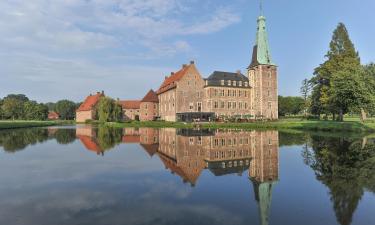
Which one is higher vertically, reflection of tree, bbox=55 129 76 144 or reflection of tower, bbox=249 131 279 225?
reflection of tree, bbox=55 129 76 144

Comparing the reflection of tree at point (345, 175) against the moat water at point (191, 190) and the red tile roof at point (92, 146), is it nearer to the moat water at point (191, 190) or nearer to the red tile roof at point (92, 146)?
the moat water at point (191, 190)

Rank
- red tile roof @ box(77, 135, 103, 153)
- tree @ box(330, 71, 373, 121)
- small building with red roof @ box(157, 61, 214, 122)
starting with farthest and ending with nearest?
small building with red roof @ box(157, 61, 214, 122), tree @ box(330, 71, 373, 121), red tile roof @ box(77, 135, 103, 153)

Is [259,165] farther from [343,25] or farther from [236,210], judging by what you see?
[343,25]

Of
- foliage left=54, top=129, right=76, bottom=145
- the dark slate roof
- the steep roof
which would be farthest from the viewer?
the steep roof

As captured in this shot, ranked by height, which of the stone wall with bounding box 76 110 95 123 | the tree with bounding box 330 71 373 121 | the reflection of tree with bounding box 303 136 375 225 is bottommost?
the reflection of tree with bounding box 303 136 375 225

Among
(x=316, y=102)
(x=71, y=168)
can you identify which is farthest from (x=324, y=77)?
(x=71, y=168)

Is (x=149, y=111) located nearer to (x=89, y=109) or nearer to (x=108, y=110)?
(x=108, y=110)

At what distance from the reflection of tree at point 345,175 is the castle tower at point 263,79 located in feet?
173

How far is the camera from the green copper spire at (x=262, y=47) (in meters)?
71.1

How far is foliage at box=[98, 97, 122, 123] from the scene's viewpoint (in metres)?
67.8

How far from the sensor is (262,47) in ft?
235

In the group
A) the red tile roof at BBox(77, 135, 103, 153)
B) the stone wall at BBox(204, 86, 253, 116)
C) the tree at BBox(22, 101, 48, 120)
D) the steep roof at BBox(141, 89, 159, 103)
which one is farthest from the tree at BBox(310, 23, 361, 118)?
the tree at BBox(22, 101, 48, 120)

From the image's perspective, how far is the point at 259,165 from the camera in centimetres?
1429

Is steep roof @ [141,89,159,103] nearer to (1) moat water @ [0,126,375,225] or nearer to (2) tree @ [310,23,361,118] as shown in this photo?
(2) tree @ [310,23,361,118]
